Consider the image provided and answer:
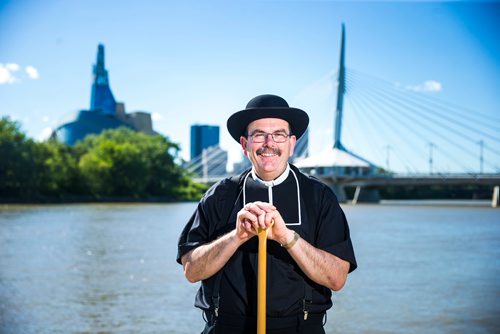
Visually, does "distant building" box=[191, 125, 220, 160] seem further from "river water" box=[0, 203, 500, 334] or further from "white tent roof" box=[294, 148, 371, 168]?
"river water" box=[0, 203, 500, 334]

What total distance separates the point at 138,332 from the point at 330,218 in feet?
16.8

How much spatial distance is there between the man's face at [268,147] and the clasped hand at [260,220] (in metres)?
0.28

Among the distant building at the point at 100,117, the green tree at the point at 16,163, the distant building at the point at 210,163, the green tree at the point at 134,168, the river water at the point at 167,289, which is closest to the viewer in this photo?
the river water at the point at 167,289

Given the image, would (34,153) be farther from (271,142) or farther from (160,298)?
(271,142)

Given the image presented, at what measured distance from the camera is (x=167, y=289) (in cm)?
947

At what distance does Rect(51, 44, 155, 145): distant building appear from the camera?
377ft

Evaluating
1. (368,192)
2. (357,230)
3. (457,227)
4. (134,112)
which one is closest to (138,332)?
(357,230)

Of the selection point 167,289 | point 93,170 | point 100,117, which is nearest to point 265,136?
point 167,289

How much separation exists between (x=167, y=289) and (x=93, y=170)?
47712 mm

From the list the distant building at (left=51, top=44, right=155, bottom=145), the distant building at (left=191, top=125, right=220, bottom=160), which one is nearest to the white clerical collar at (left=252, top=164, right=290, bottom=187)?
the distant building at (left=51, top=44, right=155, bottom=145)

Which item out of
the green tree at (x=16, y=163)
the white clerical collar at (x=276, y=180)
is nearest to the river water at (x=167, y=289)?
the white clerical collar at (x=276, y=180)

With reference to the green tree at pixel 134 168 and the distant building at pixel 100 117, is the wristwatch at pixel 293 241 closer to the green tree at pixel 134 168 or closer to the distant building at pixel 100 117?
the green tree at pixel 134 168

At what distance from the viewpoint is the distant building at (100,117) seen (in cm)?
11494

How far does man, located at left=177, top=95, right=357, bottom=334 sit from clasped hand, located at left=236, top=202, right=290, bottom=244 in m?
0.09
